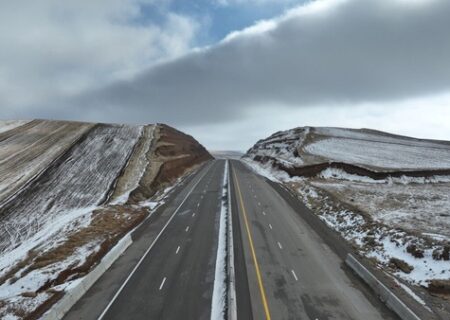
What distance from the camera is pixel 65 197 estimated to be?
4075cm

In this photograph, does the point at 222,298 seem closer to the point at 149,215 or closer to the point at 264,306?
the point at 264,306

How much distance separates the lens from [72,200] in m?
40.0

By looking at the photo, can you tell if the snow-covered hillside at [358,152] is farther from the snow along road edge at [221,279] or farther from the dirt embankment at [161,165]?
the snow along road edge at [221,279]

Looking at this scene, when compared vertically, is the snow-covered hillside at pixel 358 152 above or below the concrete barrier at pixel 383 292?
above

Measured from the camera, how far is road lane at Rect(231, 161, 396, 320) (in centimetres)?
1648

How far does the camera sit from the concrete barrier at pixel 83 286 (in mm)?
16688

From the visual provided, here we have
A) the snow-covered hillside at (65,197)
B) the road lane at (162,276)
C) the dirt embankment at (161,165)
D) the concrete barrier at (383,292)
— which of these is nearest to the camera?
the concrete barrier at (383,292)

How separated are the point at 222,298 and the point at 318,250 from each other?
9.83 meters

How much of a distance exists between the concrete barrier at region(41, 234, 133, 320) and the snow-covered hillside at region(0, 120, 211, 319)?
32.3 inches

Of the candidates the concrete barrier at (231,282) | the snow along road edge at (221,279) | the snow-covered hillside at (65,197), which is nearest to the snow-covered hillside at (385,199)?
the concrete barrier at (231,282)

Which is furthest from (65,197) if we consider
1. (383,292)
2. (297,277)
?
(383,292)

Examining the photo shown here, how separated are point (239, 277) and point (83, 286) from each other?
893cm

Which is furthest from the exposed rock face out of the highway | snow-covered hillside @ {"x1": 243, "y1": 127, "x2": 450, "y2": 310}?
the highway

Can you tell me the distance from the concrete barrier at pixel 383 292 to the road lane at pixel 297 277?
457 mm
